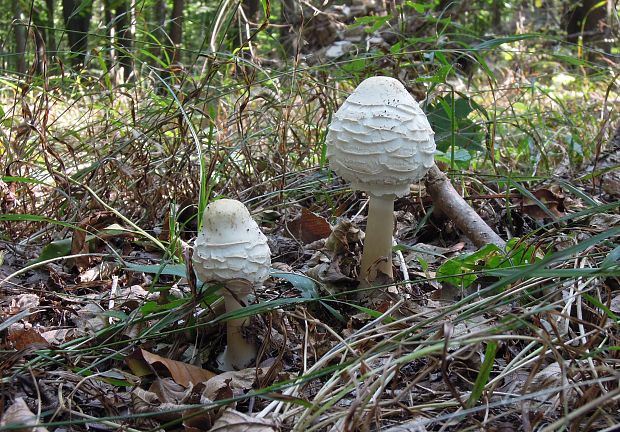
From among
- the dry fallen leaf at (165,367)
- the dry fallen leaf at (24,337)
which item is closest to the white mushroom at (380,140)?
the dry fallen leaf at (165,367)

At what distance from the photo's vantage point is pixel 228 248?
1817 millimetres

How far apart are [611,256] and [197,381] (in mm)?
1251

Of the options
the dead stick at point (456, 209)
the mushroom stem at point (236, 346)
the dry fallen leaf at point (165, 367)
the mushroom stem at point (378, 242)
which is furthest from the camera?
the dead stick at point (456, 209)

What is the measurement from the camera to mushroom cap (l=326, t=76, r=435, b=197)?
78.0 inches

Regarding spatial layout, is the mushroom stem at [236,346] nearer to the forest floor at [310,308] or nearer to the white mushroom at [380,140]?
the forest floor at [310,308]

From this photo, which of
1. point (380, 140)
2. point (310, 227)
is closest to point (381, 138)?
point (380, 140)

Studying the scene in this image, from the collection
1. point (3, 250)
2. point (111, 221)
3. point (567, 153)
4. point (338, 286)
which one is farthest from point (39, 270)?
point (567, 153)

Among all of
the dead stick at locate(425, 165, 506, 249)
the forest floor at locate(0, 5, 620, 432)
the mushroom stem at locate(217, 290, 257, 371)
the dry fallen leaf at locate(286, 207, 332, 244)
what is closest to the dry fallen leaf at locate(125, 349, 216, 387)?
the forest floor at locate(0, 5, 620, 432)

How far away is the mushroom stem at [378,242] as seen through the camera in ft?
7.43

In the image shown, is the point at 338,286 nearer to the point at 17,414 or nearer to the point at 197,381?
the point at 197,381

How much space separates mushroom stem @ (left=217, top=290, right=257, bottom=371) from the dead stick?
3.55 ft

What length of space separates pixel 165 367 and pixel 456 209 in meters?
1.45

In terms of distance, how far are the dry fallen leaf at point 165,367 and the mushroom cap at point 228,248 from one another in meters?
0.28

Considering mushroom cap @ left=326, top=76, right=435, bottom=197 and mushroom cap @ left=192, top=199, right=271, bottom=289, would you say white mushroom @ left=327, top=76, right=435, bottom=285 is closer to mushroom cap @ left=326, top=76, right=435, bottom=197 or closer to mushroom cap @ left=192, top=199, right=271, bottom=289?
mushroom cap @ left=326, top=76, right=435, bottom=197
